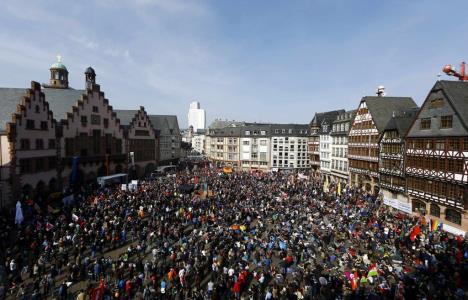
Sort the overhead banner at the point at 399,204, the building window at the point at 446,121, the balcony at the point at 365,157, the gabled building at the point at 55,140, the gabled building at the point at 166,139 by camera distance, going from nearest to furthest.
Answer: the building window at the point at 446,121
the gabled building at the point at 55,140
the overhead banner at the point at 399,204
the balcony at the point at 365,157
the gabled building at the point at 166,139

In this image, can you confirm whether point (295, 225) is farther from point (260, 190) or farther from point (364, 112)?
point (364, 112)

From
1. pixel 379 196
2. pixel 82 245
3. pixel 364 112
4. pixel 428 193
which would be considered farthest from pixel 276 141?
pixel 82 245

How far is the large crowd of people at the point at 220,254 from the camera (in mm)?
16266

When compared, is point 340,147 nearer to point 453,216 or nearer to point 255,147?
point 453,216

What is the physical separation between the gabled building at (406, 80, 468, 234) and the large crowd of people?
2.89 m

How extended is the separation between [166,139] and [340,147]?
50.6m

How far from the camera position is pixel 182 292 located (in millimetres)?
16047

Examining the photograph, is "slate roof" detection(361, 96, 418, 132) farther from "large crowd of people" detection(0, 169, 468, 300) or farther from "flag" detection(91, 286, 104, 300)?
"flag" detection(91, 286, 104, 300)

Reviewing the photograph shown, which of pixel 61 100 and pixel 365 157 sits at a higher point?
pixel 61 100

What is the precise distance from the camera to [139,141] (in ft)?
203

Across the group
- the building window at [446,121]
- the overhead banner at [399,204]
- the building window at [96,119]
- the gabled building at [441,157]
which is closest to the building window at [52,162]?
the building window at [96,119]

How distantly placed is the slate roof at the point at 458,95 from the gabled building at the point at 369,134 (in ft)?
40.0

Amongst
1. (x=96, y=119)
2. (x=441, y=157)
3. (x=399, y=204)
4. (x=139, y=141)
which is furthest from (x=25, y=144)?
(x=441, y=157)

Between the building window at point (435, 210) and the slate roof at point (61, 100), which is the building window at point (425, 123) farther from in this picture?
the slate roof at point (61, 100)
